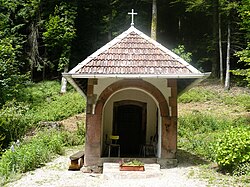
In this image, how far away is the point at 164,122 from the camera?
924 centimetres

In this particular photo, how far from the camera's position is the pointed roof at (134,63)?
27.6ft

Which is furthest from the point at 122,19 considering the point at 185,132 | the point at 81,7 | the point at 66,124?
the point at 185,132

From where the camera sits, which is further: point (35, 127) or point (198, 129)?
point (35, 127)

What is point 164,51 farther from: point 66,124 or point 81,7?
point 81,7

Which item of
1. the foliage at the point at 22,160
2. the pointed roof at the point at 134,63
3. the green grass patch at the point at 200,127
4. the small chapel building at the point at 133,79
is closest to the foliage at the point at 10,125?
the foliage at the point at 22,160

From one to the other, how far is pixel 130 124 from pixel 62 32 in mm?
13317

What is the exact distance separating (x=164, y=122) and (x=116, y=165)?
194cm

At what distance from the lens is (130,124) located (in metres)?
12.1

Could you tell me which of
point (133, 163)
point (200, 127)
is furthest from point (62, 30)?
point (133, 163)

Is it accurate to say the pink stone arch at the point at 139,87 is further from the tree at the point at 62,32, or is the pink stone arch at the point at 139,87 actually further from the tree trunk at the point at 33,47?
the tree trunk at the point at 33,47

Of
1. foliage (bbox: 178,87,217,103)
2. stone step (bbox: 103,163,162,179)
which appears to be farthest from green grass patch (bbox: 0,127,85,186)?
foliage (bbox: 178,87,217,103)

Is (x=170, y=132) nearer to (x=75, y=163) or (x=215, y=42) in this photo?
(x=75, y=163)

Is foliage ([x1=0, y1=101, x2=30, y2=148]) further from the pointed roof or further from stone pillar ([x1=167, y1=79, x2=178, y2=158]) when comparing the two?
stone pillar ([x1=167, y1=79, x2=178, y2=158])

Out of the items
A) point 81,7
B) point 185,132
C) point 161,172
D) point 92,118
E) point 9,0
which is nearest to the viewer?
point 161,172
